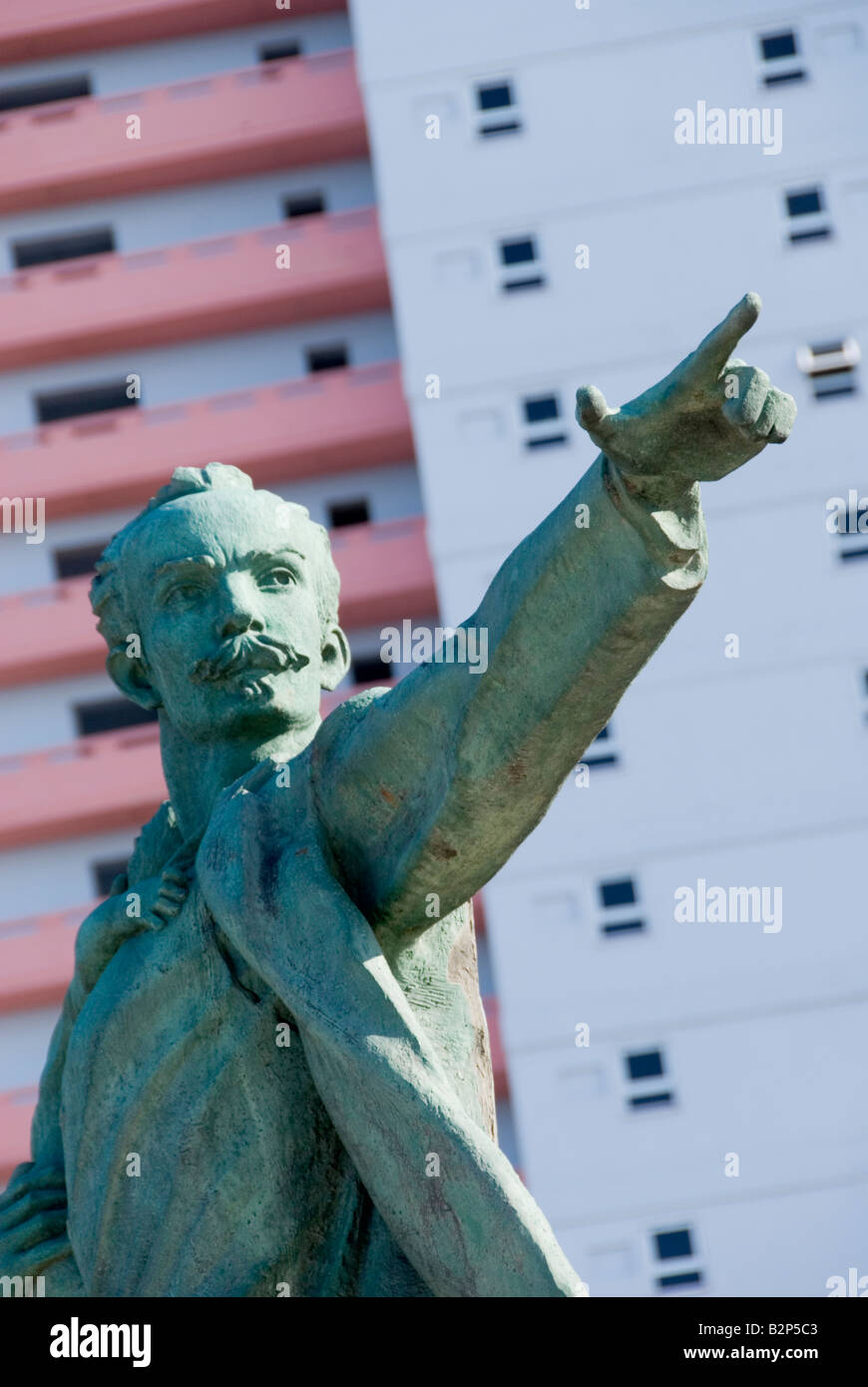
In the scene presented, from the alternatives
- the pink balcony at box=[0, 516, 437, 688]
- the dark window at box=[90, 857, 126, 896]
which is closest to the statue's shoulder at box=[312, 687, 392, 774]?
the pink balcony at box=[0, 516, 437, 688]

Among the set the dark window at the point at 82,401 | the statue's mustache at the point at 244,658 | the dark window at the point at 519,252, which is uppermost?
the dark window at the point at 82,401

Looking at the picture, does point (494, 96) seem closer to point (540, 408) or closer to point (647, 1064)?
point (540, 408)

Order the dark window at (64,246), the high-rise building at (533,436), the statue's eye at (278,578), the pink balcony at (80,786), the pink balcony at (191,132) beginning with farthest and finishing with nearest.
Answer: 1. the dark window at (64,246)
2. the pink balcony at (191,132)
3. the pink balcony at (80,786)
4. the high-rise building at (533,436)
5. the statue's eye at (278,578)

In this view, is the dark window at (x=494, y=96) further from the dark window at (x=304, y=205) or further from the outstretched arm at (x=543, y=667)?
the outstretched arm at (x=543, y=667)

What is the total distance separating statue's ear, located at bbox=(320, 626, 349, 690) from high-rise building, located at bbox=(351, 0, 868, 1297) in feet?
87.7

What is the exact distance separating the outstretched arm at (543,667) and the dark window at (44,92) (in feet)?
129

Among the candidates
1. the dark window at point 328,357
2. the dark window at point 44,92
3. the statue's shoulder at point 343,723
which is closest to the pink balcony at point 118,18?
the dark window at point 44,92

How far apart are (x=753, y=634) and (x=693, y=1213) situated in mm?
7238

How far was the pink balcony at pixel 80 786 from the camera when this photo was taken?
36.8 metres

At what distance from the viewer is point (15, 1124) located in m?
34.1

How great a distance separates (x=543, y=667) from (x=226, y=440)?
113 feet

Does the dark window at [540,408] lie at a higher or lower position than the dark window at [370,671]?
higher

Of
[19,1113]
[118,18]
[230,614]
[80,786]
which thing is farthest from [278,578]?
[118,18]

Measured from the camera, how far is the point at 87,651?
37.6 m
